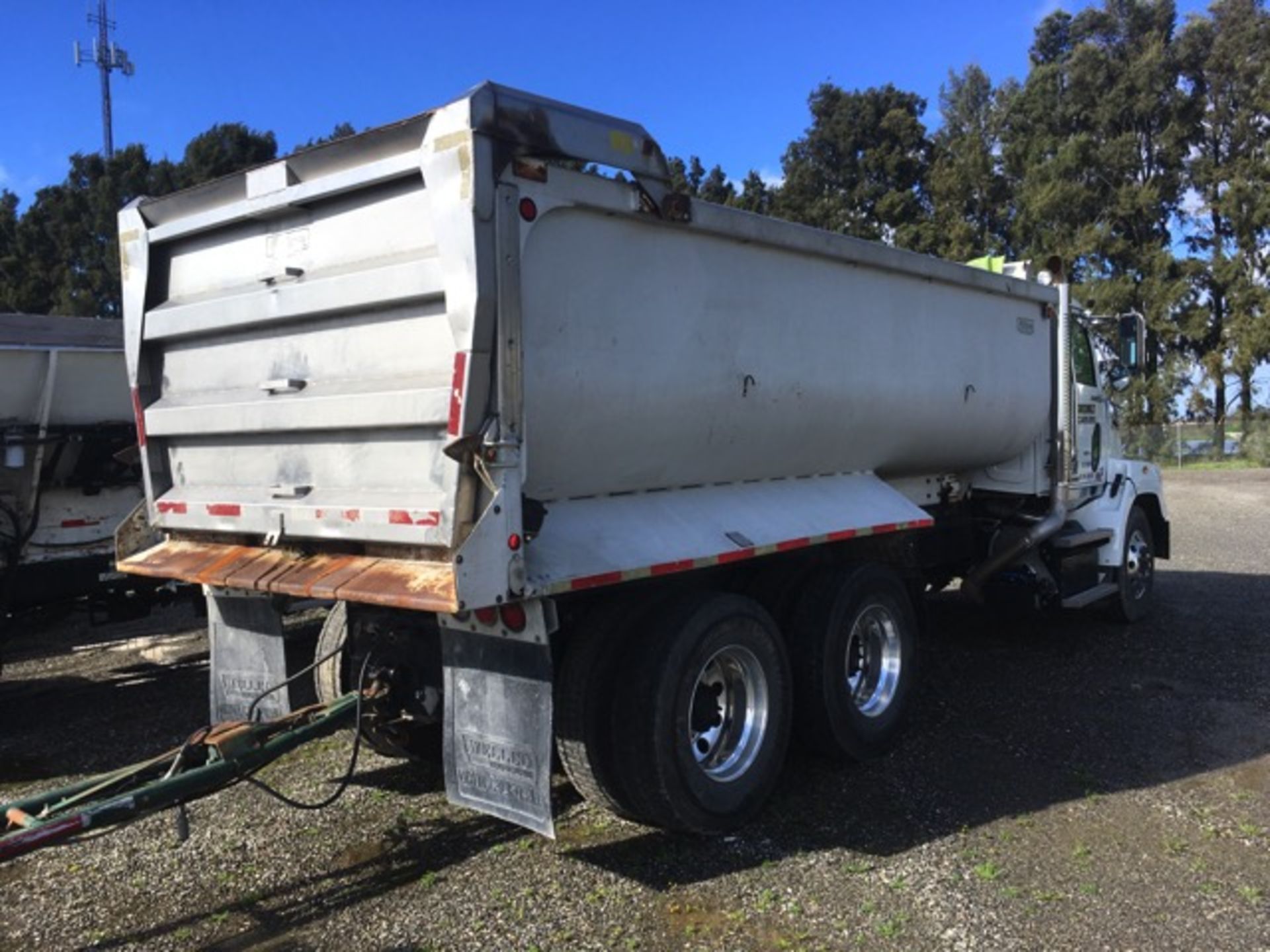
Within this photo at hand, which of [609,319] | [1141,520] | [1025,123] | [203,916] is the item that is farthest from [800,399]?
[1025,123]

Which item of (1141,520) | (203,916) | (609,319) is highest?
(609,319)

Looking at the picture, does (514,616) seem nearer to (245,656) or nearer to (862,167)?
(245,656)

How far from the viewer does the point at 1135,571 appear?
853 cm

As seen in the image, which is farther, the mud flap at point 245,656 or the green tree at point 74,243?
the green tree at point 74,243

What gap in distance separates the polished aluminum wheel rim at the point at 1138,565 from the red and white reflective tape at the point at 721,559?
370 cm

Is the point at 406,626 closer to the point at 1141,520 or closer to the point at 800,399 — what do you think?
the point at 800,399

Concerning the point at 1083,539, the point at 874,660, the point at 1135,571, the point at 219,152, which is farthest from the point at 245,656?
the point at 219,152

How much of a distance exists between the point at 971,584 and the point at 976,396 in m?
1.92

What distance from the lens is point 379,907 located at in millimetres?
3775

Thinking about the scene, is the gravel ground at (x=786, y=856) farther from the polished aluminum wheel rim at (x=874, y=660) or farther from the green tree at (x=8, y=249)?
the green tree at (x=8, y=249)

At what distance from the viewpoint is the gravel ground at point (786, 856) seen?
142 inches

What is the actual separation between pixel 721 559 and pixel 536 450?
1054 mm

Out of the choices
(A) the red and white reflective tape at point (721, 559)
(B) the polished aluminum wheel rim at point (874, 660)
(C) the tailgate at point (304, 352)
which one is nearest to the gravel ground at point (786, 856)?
(B) the polished aluminum wheel rim at point (874, 660)

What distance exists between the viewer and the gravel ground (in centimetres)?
360
